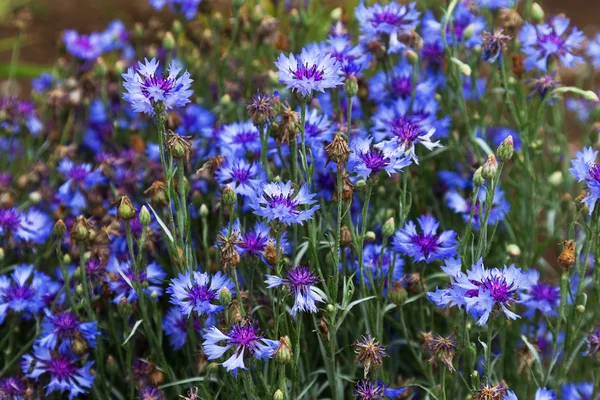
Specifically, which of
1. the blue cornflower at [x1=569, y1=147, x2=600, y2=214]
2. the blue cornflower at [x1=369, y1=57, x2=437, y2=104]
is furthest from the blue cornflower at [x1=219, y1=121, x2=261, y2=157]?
the blue cornflower at [x1=569, y1=147, x2=600, y2=214]

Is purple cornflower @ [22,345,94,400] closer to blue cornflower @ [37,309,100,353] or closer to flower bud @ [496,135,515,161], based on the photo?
blue cornflower @ [37,309,100,353]

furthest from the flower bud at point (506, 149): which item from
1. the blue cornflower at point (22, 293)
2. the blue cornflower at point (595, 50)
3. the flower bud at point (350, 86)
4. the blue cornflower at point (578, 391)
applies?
the blue cornflower at point (22, 293)

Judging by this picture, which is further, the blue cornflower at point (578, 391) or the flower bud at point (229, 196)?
the blue cornflower at point (578, 391)

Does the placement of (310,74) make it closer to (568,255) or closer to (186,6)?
(568,255)

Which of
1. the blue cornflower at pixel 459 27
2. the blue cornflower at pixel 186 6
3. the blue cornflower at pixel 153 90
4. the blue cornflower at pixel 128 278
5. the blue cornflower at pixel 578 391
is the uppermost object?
the blue cornflower at pixel 186 6

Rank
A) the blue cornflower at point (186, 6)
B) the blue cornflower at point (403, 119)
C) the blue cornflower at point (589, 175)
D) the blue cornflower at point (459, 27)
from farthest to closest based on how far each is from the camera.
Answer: the blue cornflower at point (186, 6), the blue cornflower at point (459, 27), the blue cornflower at point (403, 119), the blue cornflower at point (589, 175)

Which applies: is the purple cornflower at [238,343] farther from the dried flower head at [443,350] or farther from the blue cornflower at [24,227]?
the blue cornflower at [24,227]

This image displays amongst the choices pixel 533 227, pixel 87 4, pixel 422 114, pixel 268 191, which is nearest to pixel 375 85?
pixel 422 114
